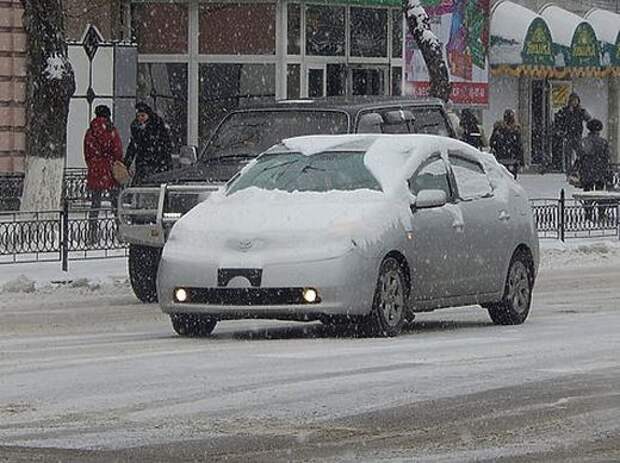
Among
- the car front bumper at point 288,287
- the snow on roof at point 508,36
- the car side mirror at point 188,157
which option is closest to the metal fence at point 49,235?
the car side mirror at point 188,157

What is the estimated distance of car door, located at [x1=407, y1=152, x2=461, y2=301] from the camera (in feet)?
52.2

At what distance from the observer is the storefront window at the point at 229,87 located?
42000mm

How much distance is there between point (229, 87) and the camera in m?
42.3

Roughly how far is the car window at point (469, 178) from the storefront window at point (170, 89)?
25019mm

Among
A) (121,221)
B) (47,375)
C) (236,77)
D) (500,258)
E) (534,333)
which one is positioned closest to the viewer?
(47,375)

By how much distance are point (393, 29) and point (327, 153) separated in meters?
27.9


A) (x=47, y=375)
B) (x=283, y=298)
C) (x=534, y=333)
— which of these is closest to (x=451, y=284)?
(x=534, y=333)

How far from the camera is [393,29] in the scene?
145 ft

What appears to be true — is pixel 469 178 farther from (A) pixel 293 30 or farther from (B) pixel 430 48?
(A) pixel 293 30

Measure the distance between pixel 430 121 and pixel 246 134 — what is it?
77.9 inches

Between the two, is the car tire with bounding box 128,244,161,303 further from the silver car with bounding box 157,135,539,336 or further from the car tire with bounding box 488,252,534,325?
the car tire with bounding box 488,252,534,325

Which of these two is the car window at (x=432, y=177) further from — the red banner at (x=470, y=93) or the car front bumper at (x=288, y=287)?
the red banner at (x=470, y=93)

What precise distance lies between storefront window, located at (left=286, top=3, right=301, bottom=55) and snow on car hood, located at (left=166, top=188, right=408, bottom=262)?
85.4 feet

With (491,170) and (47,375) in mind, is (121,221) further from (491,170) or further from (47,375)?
(47,375)
